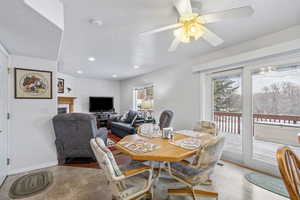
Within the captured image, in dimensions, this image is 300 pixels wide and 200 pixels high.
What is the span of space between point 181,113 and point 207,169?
2509mm

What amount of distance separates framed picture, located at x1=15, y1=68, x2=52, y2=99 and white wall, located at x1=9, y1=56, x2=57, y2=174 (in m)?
0.07

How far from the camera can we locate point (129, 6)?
1.67 meters

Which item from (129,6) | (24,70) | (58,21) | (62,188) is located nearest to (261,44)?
(129,6)

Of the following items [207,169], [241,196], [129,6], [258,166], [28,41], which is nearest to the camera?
[207,169]

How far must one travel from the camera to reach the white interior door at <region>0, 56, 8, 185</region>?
7.13 feet

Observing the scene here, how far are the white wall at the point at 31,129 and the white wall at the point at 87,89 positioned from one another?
10.4ft

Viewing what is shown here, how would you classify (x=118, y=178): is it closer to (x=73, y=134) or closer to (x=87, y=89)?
(x=73, y=134)

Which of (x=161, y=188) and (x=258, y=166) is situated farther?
(x=258, y=166)

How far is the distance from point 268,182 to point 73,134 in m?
3.43

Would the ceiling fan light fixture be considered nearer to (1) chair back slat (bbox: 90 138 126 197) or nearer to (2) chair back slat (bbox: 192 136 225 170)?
(2) chair back slat (bbox: 192 136 225 170)

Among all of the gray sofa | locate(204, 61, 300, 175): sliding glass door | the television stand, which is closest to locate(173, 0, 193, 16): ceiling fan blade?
locate(204, 61, 300, 175): sliding glass door

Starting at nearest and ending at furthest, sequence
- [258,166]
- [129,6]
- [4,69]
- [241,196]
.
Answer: [129,6] < [241,196] < [4,69] < [258,166]

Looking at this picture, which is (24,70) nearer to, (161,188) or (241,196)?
(161,188)

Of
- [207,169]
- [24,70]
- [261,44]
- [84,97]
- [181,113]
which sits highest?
[261,44]
